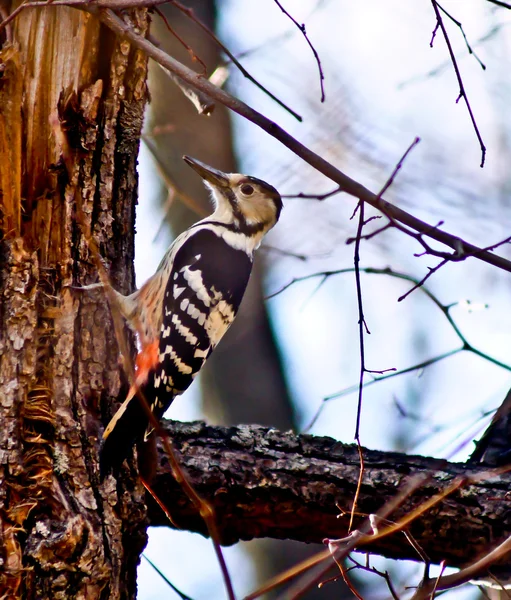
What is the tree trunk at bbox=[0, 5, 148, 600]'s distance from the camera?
8.13ft

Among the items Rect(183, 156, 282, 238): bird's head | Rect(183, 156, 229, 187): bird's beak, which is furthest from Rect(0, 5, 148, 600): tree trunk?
Rect(183, 156, 282, 238): bird's head

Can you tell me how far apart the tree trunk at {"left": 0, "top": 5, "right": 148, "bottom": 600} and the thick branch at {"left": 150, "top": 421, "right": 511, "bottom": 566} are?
1.92 ft

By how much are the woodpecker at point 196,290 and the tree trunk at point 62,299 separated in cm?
40

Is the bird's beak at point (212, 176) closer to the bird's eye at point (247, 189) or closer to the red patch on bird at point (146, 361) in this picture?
the bird's eye at point (247, 189)

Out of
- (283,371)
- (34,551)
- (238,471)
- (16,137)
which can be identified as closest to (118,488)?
(34,551)

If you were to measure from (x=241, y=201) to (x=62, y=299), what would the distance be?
6.33ft

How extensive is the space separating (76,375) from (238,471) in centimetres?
89

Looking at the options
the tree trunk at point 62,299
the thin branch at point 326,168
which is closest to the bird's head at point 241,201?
the tree trunk at point 62,299

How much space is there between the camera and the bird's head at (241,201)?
4.50 metres

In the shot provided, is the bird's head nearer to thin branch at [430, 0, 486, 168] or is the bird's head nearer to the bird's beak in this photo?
the bird's beak

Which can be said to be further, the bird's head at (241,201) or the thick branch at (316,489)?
the bird's head at (241,201)

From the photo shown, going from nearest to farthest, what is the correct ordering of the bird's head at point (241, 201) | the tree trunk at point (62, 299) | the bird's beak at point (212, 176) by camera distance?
the tree trunk at point (62, 299) < the bird's beak at point (212, 176) < the bird's head at point (241, 201)

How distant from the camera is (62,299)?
9.30ft

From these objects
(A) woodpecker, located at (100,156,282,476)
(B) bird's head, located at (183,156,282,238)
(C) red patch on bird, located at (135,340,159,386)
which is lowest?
(C) red patch on bird, located at (135,340,159,386)
